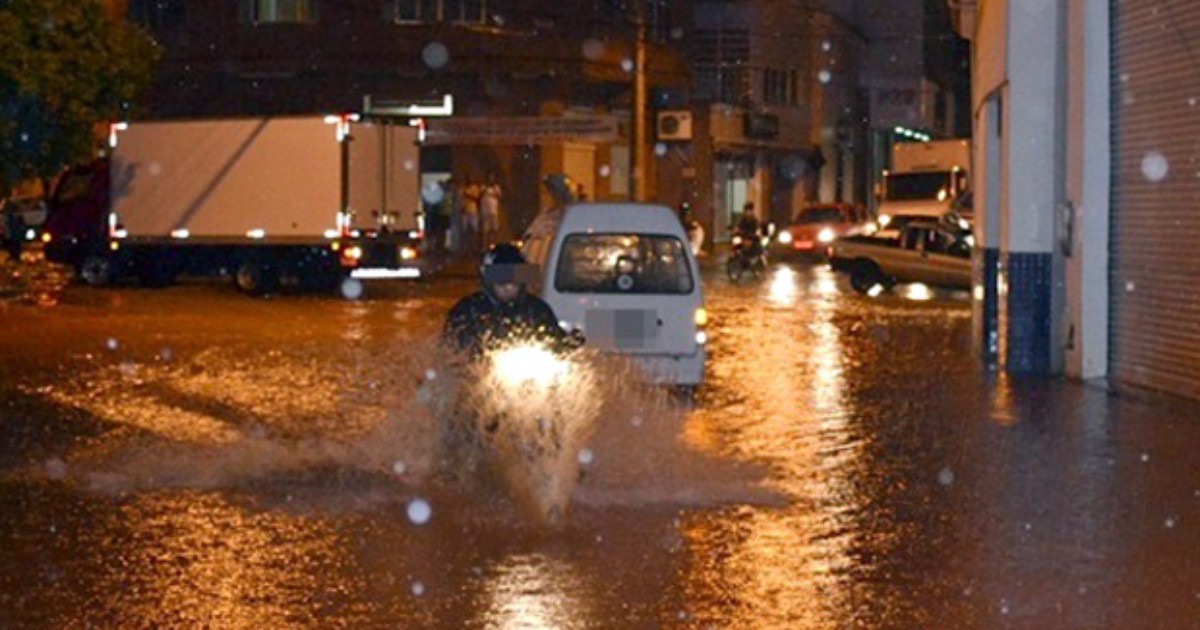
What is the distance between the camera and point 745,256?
39812mm

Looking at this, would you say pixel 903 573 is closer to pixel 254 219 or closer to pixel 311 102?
pixel 254 219

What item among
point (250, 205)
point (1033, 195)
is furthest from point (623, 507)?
point (250, 205)

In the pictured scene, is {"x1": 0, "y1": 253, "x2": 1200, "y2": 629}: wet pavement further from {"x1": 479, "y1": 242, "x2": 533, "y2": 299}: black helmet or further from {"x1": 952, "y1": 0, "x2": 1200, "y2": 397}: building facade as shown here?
{"x1": 479, "y1": 242, "x2": 533, "y2": 299}: black helmet

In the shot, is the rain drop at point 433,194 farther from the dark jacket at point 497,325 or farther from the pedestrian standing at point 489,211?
the dark jacket at point 497,325

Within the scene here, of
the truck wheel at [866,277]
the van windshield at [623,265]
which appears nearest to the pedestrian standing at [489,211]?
the truck wheel at [866,277]

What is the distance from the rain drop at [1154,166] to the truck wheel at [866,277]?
16670 millimetres

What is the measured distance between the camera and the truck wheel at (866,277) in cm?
3519

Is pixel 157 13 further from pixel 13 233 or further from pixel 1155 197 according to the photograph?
pixel 1155 197

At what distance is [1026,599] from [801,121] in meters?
58.2

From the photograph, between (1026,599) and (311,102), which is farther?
(311,102)

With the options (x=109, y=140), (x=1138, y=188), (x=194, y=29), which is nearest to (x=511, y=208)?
(x=194, y=29)

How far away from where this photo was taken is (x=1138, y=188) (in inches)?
734

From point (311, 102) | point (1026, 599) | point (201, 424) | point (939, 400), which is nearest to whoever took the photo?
point (1026, 599)

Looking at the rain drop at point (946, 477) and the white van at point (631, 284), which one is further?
the white van at point (631, 284)
